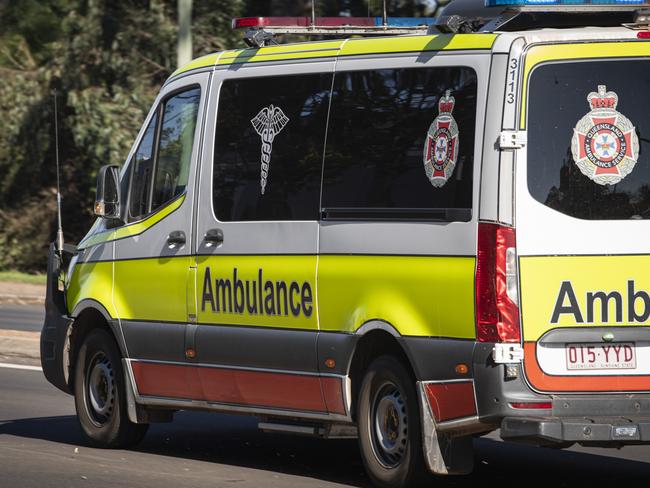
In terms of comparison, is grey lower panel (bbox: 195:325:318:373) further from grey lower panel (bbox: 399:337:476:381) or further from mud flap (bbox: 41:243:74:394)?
mud flap (bbox: 41:243:74:394)

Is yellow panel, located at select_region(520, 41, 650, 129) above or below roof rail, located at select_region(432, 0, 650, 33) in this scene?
below

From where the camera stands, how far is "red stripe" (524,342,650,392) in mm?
7234

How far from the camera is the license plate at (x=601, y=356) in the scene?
7312 millimetres

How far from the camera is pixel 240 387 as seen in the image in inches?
349

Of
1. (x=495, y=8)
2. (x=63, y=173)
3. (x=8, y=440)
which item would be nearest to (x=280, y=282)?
(x=495, y=8)

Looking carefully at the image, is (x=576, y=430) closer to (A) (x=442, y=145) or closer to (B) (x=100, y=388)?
(A) (x=442, y=145)

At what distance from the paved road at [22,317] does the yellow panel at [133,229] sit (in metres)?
9.02

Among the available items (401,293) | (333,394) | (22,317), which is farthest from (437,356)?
(22,317)

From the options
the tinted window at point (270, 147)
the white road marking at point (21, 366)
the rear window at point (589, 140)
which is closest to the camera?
the rear window at point (589, 140)

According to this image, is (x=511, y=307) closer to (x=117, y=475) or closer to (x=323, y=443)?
(x=117, y=475)

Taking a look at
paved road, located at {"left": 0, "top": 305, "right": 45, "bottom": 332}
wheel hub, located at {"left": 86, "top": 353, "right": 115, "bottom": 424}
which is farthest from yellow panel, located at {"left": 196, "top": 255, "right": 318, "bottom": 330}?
paved road, located at {"left": 0, "top": 305, "right": 45, "bottom": 332}

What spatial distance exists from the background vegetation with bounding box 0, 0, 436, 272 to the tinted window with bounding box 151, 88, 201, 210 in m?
18.3

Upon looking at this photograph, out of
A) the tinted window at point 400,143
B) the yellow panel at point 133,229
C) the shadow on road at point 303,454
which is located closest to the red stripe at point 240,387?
the shadow on road at point 303,454

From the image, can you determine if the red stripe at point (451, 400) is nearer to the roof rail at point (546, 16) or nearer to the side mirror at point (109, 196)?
the roof rail at point (546, 16)
